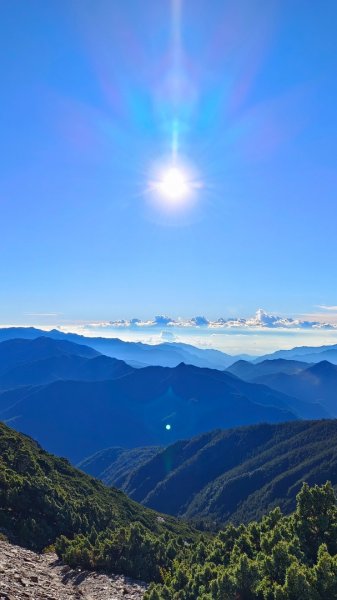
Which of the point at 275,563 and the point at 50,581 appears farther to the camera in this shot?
the point at 50,581

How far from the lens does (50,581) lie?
30.6m

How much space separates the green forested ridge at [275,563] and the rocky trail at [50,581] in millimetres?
3234

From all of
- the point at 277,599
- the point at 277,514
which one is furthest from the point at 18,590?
the point at 277,514

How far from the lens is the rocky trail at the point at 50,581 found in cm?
2556

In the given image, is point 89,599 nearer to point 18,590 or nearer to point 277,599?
point 18,590

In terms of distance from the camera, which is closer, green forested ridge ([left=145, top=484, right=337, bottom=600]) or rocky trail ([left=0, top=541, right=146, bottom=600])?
green forested ridge ([left=145, top=484, right=337, bottom=600])

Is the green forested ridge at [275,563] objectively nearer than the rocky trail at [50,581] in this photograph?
Yes

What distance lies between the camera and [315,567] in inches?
947

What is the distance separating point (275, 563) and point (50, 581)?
A: 16.4 metres

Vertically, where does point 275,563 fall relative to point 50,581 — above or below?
above

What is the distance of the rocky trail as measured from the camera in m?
25.6

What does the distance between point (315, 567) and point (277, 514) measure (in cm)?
1612

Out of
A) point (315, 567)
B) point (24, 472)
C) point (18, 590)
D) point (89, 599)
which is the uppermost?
point (315, 567)

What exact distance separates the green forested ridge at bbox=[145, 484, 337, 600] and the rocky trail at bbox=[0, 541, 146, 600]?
3.23m
